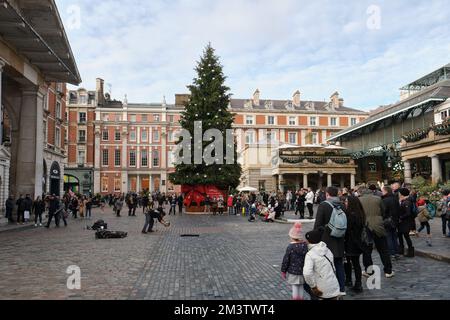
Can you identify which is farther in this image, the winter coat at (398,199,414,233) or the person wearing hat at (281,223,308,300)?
the winter coat at (398,199,414,233)

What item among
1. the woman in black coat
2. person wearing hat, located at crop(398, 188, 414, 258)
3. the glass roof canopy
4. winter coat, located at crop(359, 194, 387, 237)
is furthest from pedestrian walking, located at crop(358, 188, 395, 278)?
the glass roof canopy

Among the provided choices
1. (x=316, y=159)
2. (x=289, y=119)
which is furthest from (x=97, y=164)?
(x=316, y=159)

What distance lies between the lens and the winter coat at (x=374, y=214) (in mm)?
8438

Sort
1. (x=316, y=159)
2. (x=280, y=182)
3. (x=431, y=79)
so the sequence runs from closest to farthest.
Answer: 1. (x=431, y=79)
2. (x=280, y=182)
3. (x=316, y=159)

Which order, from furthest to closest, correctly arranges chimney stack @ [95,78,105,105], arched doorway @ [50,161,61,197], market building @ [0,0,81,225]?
chimney stack @ [95,78,105,105] → arched doorway @ [50,161,61,197] → market building @ [0,0,81,225]

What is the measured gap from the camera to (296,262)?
5551mm

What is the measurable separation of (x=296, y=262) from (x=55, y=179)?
4270 cm

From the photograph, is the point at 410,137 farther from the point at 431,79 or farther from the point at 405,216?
the point at 431,79

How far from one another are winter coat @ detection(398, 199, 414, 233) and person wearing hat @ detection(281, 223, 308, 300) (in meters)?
6.21

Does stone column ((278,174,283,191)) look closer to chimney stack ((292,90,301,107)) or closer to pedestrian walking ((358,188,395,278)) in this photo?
chimney stack ((292,90,301,107))

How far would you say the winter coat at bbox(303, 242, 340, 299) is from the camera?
204 inches

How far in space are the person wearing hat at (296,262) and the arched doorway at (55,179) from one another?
4004 centimetres
